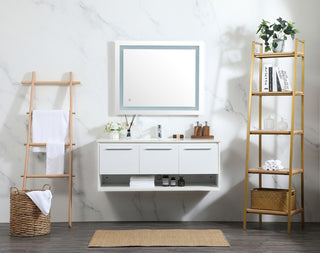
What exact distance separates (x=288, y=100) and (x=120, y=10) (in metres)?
1.91

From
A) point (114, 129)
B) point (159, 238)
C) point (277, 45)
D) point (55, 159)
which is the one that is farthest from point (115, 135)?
point (277, 45)

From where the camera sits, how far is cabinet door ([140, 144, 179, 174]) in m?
3.97

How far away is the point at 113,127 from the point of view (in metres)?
4.21

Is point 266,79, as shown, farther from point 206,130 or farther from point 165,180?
point 165,180

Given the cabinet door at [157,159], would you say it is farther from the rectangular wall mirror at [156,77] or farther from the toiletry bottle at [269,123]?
the toiletry bottle at [269,123]

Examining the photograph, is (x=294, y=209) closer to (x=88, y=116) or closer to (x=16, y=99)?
(x=88, y=116)

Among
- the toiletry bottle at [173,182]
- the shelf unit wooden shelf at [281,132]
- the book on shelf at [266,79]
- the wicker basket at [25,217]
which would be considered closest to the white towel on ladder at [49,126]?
the wicker basket at [25,217]

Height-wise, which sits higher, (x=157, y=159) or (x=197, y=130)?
(x=197, y=130)

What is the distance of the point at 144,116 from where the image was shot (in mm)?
4363

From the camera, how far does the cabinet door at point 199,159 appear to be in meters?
3.98

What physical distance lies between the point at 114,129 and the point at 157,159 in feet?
1.74


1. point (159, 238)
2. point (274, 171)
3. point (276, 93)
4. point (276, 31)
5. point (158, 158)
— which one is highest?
point (276, 31)

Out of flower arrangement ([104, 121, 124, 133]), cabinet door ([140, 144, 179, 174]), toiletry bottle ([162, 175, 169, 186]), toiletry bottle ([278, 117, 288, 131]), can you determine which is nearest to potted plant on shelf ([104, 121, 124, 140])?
flower arrangement ([104, 121, 124, 133])

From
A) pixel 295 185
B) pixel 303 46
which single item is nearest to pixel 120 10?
pixel 303 46
